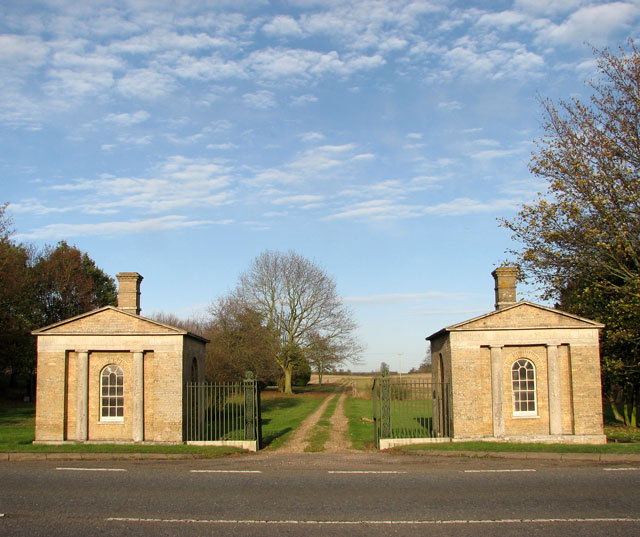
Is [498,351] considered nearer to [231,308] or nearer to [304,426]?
[304,426]

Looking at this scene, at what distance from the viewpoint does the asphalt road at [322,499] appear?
759 cm

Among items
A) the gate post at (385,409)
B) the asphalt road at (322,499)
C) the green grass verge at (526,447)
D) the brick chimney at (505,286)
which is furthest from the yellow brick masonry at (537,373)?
the asphalt road at (322,499)

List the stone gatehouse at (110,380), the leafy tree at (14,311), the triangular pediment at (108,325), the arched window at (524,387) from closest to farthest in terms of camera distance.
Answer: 1. the stone gatehouse at (110,380)
2. the triangular pediment at (108,325)
3. the arched window at (524,387)
4. the leafy tree at (14,311)

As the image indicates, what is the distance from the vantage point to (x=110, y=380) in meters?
18.4

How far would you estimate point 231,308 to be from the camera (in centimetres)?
5256

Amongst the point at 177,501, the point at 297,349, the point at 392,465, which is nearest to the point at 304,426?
the point at 392,465

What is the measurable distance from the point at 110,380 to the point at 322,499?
36.7 ft

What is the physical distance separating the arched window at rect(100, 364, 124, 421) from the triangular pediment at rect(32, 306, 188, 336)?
1227mm

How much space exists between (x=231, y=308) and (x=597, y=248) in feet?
118

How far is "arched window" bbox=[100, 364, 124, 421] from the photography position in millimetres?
18297

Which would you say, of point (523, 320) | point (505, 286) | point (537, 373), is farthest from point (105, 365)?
point (537, 373)

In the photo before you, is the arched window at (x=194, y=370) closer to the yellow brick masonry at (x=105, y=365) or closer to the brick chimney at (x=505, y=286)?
the yellow brick masonry at (x=105, y=365)

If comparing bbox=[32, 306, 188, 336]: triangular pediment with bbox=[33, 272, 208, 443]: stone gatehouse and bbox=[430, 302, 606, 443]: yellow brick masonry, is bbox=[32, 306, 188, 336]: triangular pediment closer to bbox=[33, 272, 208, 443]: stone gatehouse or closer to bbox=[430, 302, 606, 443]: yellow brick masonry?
bbox=[33, 272, 208, 443]: stone gatehouse

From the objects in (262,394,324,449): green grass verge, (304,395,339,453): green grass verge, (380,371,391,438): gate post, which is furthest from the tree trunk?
(380,371,391,438): gate post
